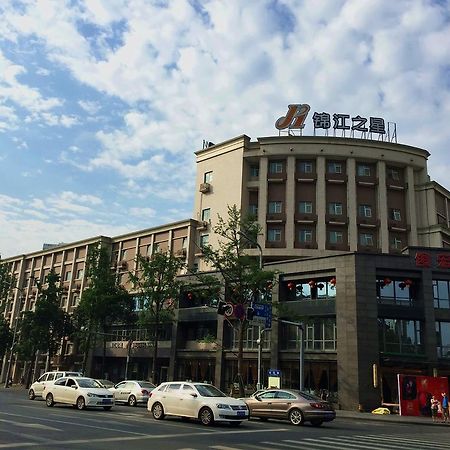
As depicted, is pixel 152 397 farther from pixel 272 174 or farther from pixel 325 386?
pixel 272 174

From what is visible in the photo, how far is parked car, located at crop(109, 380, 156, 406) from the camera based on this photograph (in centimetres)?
2762

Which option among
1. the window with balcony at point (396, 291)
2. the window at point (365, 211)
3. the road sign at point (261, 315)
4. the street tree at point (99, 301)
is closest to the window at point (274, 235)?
the window at point (365, 211)

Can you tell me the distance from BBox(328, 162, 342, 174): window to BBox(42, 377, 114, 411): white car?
111 feet

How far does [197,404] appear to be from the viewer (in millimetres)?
17172

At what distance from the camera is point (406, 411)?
2980cm

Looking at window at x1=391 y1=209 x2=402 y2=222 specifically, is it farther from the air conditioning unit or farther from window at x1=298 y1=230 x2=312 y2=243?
the air conditioning unit

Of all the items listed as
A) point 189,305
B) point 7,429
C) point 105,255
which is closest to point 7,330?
point 105,255

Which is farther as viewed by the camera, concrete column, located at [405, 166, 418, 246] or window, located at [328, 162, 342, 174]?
window, located at [328, 162, 342, 174]

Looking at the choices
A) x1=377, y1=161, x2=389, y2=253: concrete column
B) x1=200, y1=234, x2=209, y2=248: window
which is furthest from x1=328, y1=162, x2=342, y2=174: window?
x1=200, y1=234, x2=209, y2=248: window

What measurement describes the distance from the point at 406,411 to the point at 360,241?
2044cm

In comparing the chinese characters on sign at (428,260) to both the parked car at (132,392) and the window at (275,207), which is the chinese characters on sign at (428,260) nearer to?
the window at (275,207)

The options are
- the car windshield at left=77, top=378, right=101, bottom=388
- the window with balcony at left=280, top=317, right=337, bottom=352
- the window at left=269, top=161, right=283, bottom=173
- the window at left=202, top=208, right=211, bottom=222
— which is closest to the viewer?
the car windshield at left=77, top=378, right=101, bottom=388

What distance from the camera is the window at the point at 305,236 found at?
48.0 meters

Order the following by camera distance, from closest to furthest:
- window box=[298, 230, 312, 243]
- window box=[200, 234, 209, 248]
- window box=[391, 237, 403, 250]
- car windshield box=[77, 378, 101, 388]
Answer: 1. car windshield box=[77, 378, 101, 388]
2. window box=[298, 230, 312, 243]
3. window box=[391, 237, 403, 250]
4. window box=[200, 234, 209, 248]
